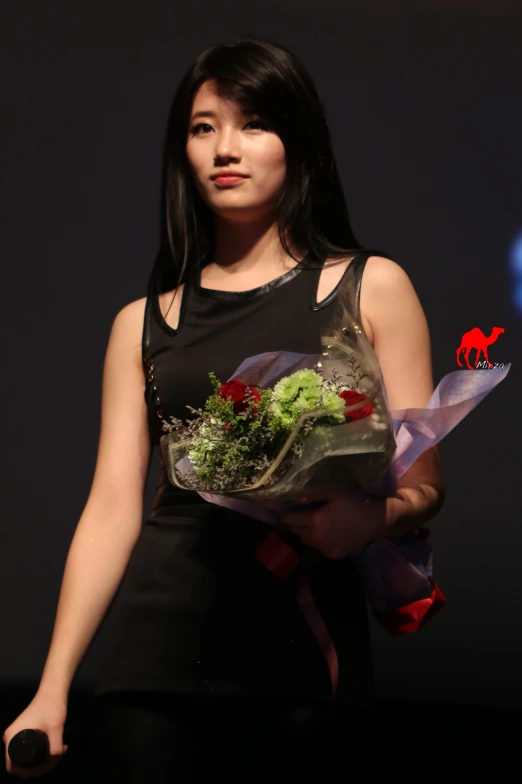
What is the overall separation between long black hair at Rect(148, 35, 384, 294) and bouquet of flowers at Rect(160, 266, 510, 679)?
36 cm

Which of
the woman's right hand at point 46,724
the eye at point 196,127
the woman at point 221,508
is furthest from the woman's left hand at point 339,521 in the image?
the eye at point 196,127

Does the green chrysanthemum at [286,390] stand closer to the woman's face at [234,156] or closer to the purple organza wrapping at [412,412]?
the purple organza wrapping at [412,412]

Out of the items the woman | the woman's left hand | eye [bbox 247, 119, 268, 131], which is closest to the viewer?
the woman's left hand

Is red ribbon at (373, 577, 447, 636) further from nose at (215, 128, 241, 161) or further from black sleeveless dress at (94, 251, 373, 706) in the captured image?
nose at (215, 128, 241, 161)

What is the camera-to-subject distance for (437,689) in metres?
2.65

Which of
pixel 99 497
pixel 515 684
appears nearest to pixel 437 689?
pixel 515 684

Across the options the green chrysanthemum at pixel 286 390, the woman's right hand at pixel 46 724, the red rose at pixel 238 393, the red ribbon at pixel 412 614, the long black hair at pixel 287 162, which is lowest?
the woman's right hand at pixel 46 724

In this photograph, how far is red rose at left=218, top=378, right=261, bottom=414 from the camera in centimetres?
148

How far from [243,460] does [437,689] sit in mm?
1364

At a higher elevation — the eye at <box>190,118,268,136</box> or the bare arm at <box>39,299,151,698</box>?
the eye at <box>190,118,268,136</box>

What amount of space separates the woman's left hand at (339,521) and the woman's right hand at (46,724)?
45 centimetres

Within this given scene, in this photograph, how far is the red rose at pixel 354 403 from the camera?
1.46 m

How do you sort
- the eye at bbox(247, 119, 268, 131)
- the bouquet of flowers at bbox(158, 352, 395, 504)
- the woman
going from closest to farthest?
the bouquet of flowers at bbox(158, 352, 395, 504) < the woman < the eye at bbox(247, 119, 268, 131)

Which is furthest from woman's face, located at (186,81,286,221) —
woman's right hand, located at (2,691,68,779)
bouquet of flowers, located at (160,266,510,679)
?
woman's right hand, located at (2,691,68,779)
